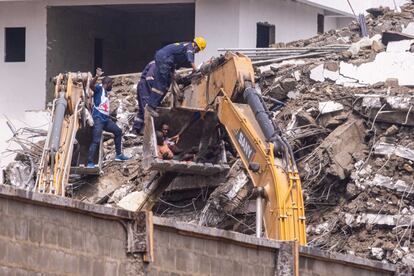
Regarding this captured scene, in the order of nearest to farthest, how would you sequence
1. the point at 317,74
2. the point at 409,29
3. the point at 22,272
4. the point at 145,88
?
the point at 22,272
the point at 145,88
the point at 317,74
the point at 409,29

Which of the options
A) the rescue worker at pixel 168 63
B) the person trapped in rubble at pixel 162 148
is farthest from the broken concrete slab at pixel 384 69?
the person trapped in rubble at pixel 162 148

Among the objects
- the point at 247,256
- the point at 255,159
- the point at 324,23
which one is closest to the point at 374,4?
the point at 324,23

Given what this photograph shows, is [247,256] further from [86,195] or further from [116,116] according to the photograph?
[116,116]

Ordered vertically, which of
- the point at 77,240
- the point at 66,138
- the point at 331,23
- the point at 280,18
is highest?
the point at 331,23

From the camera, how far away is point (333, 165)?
2109 cm

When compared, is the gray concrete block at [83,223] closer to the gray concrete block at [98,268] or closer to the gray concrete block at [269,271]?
the gray concrete block at [98,268]

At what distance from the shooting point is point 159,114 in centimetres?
2123

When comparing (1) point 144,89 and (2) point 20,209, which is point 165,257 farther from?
(1) point 144,89

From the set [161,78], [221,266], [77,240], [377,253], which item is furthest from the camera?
[161,78]

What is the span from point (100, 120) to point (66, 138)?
1770mm

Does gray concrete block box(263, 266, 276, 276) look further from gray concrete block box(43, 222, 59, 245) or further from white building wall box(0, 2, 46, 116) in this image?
white building wall box(0, 2, 46, 116)

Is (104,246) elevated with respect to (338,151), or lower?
lower

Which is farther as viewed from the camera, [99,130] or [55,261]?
[99,130]

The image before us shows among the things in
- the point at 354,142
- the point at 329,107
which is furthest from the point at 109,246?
the point at 329,107
